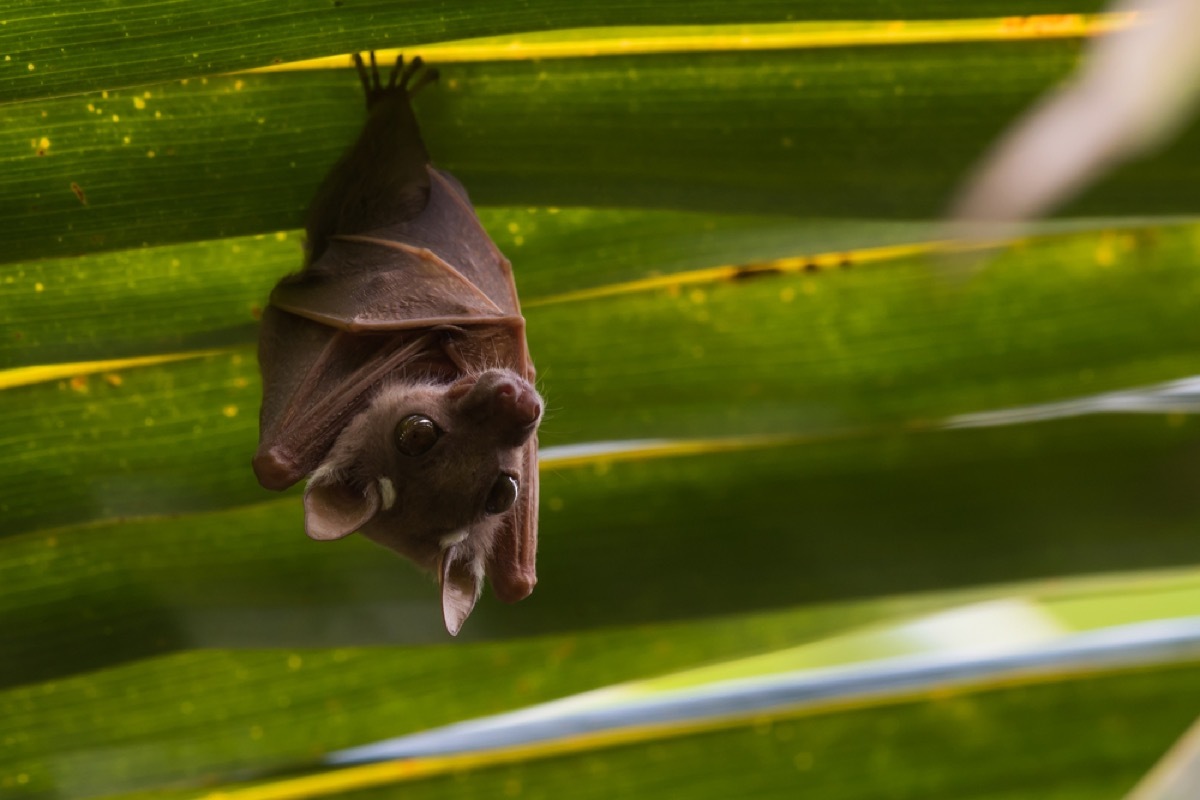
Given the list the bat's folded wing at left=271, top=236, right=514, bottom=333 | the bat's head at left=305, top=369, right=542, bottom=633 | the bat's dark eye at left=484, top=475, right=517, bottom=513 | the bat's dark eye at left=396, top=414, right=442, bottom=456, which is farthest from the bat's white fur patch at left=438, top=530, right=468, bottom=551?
the bat's folded wing at left=271, top=236, right=514, bottom=333

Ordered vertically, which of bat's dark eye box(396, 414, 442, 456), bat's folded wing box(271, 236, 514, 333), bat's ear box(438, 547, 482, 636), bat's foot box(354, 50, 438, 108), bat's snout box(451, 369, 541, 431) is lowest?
bat's ear box(438, 547, 482, 636)

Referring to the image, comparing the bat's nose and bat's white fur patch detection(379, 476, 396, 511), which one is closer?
the bat's nose

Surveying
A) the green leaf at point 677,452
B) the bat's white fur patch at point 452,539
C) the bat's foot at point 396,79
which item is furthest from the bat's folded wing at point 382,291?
the bat's white fur patch at point 452,539

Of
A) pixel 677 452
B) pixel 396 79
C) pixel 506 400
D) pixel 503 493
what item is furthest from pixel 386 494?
pixel 396 79

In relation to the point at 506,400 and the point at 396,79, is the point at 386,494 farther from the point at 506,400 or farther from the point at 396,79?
the point at 396,79

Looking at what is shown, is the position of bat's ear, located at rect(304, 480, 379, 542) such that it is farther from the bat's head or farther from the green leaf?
the green leaf

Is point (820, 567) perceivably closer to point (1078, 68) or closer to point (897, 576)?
point (897, 576)

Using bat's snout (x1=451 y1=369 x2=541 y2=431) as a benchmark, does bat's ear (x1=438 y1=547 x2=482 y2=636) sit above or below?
below
